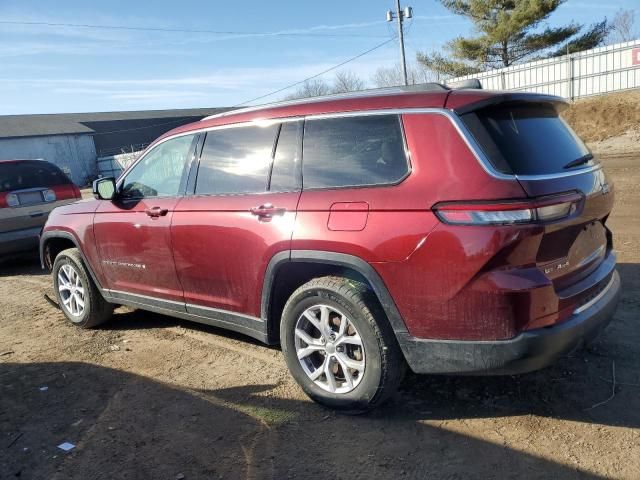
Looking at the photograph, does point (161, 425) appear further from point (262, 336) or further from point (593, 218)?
point (593, 218)

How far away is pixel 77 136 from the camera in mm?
46875

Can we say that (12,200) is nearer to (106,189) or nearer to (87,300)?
(87,300)

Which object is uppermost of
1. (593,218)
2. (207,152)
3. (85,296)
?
(207,152)

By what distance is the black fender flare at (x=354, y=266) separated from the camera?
293 cm

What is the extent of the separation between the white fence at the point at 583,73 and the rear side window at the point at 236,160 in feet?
68.3

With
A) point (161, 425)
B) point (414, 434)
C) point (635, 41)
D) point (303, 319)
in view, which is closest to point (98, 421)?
point (161, 425)

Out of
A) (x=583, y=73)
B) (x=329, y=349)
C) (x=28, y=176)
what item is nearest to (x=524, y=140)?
(x=329, y=349)

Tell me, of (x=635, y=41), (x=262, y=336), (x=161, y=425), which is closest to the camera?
(x=161, y=425)

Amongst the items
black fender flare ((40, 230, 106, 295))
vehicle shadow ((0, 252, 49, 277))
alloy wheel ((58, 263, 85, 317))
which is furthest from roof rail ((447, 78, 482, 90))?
vehicle shadow ((0, 252, 49, 277))

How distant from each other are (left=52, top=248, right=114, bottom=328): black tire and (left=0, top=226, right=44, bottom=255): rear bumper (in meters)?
3.24

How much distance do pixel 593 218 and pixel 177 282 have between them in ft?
9.61

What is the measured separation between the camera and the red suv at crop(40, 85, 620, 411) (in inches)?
104

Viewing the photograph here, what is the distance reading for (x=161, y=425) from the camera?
10.9 ft

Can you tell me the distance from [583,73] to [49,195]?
21974 millimetres
